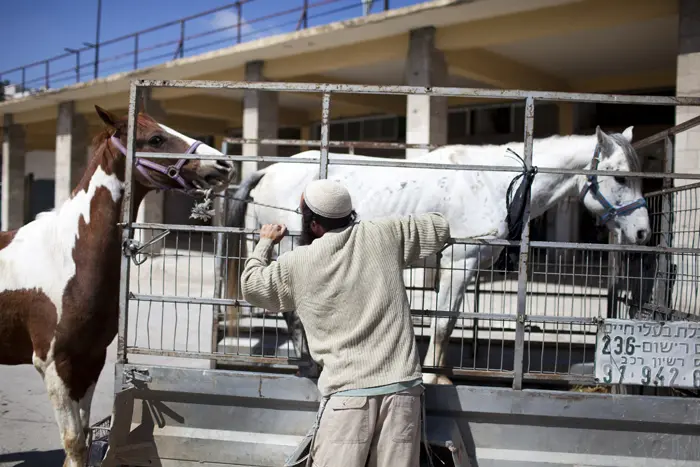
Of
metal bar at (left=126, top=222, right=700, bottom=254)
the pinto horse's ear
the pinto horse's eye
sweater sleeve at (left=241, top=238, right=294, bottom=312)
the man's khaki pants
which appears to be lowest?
the man's khaki pants

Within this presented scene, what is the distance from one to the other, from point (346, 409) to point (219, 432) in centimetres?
94

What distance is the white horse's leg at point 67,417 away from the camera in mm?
3014

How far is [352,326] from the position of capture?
7.48 ft

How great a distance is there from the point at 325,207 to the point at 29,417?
383cm

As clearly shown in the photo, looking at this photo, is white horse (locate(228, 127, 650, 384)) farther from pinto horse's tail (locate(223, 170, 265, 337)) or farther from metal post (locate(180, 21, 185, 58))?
metal post (locate(180, 21, 185, 58))

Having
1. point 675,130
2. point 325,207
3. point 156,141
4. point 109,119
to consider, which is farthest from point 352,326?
point 675,130

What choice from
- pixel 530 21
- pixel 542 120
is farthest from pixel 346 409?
pixel 542 120

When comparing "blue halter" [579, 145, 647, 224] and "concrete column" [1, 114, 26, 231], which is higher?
"concrete column" [1, 114, 26, 231]

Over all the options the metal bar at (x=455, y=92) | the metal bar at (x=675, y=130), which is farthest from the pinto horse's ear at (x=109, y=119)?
the metal bar at (x=675, y=130)

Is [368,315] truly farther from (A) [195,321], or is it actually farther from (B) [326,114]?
(A) [195,321]

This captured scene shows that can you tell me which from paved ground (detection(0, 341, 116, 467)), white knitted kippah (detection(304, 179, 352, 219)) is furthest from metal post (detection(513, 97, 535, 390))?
paved ground (detection(0, 341, 116, 467))

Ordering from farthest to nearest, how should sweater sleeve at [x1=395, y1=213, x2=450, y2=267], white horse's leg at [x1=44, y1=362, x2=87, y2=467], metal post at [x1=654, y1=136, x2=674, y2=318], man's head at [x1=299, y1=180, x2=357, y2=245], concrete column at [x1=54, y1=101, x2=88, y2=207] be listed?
concrete column at [x1=54, y1=101, x2=88, y2=207] < metal post at [x1=654, y1=136, x2=674, y2=318] < white horse's leg at [x1=44, y1=362, x2=87, y2=467] < sweater sleeve at [x1=395, y1=213, x2=450, y2=267] < man's head at [x1=299, y1=180, x2=357, y2=245]

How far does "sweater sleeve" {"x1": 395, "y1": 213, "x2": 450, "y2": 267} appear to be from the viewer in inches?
97.9

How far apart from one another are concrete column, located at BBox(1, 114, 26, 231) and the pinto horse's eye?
16.0 meters
